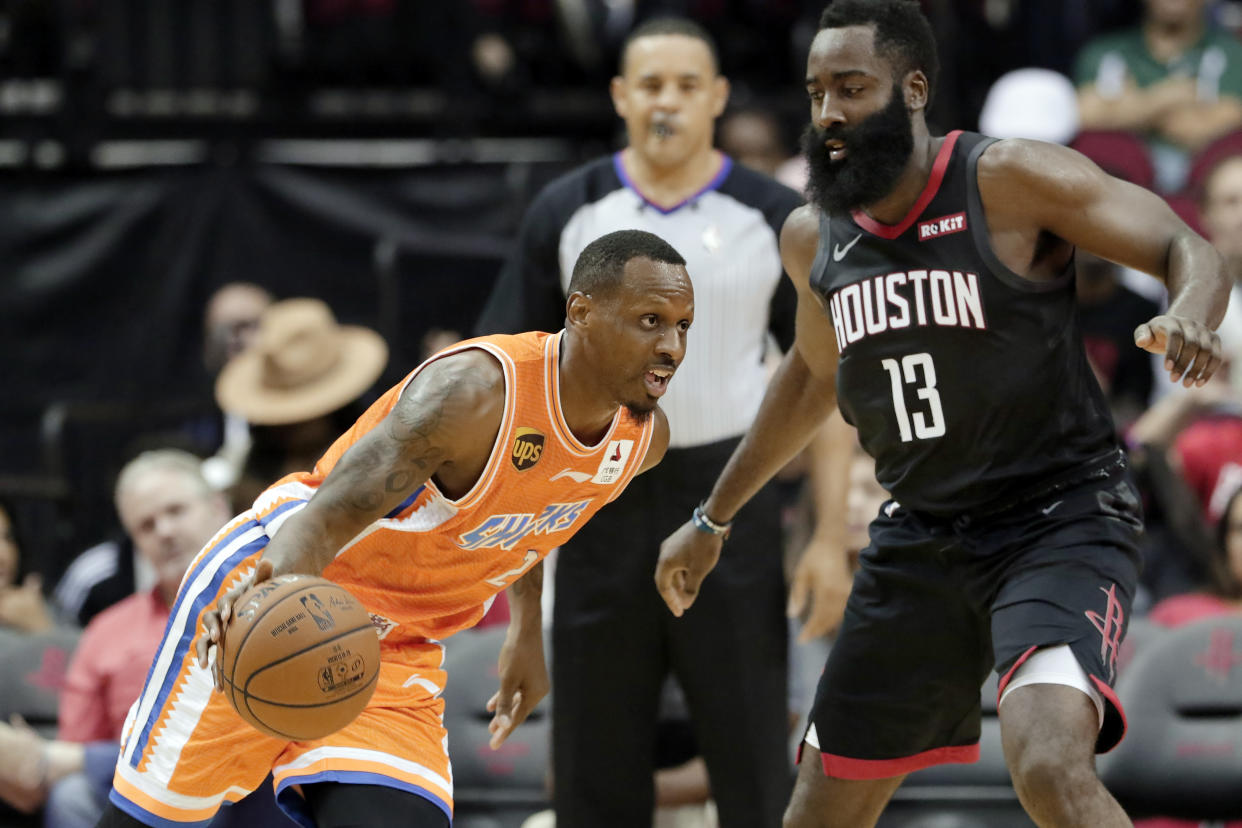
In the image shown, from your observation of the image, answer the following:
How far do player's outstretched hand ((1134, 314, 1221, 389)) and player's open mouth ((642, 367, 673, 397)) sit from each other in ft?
3.57

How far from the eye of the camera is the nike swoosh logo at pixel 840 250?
13.4ft

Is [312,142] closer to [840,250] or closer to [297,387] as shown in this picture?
[297,387]

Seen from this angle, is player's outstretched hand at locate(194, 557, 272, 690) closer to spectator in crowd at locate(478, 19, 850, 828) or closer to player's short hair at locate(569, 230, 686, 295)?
player's short hair at locate(569, 230, 686, 295)

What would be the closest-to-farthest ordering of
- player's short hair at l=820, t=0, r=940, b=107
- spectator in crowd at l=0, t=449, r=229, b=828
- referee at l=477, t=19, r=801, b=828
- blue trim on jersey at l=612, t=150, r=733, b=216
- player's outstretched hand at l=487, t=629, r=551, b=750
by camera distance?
player's short hair at l=820, t=0, r=940, b=107
player's outstretched hand at l=487, t=629, r=551, b=750
referee at l=477, t=19, r=801, b=828
blue trim on jersey at l=612, t=150, r=733, b=216
spectator in crowd at l=0, t=449, r=229, b=828

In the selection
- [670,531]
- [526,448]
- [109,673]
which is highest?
[526,448]

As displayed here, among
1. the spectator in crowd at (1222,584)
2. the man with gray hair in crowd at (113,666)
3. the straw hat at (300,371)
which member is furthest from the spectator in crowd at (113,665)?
the spectator in crowd at (1222,584)

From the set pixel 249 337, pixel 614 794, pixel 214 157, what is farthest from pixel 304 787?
pixel 214 157

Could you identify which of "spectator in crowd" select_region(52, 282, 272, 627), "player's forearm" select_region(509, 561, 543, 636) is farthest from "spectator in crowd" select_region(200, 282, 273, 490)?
"player's forearm" select_region(509, 561, 543, 636)

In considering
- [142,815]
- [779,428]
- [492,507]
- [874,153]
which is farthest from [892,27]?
[142,815]

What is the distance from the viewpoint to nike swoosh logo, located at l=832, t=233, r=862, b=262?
409cm

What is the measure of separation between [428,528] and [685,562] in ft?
2.95

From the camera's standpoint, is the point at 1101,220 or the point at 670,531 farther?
the point at 670,531

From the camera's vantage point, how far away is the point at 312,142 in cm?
994

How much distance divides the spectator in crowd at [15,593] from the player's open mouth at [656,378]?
429 cm
